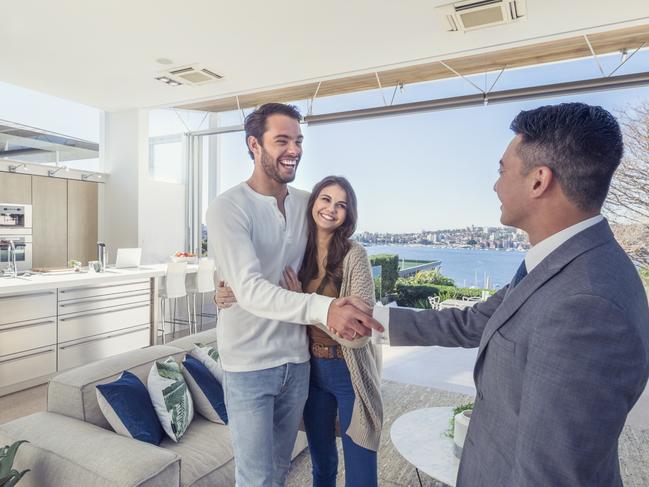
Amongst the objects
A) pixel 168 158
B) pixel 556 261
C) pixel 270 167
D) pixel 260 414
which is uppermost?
pixel 168 158

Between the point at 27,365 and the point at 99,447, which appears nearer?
the point at 99,447

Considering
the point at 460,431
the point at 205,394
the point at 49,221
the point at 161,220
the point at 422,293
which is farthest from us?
the point at 422,293

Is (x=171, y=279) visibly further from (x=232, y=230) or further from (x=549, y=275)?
(x=549, y=275)

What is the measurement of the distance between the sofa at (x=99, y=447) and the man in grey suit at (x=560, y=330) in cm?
113

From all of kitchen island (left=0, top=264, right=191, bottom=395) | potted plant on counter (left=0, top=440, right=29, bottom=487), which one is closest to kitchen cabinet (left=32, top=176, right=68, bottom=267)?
kitchen island (left=0, top=264, right=191, bottom=395)

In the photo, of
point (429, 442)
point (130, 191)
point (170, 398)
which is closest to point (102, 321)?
point (130, 191)

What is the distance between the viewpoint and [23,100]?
5.54 metres

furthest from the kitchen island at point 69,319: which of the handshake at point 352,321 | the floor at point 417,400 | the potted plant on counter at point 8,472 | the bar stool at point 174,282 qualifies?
the handshake at point 352,321

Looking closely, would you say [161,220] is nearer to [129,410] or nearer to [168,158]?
[168,158]

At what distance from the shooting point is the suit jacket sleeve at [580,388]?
631mm

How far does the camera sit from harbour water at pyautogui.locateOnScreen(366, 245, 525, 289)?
21.4ft

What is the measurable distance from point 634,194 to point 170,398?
6399mm


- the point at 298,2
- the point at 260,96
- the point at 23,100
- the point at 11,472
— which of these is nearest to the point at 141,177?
the point at 23,100

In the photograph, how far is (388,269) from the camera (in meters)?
8.75
